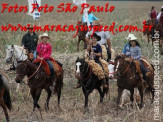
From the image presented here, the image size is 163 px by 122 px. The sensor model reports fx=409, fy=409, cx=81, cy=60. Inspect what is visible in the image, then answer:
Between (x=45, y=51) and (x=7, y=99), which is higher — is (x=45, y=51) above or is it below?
above

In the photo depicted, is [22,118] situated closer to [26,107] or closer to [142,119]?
[26,107]

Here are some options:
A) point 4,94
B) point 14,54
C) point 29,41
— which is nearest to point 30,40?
point 29,41

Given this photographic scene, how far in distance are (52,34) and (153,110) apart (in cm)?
1739

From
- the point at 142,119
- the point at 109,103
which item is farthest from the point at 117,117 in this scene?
the point at 109,103

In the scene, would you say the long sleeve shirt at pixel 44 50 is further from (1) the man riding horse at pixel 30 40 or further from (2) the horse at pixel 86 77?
(1) the man riding horse at pixel 30 40

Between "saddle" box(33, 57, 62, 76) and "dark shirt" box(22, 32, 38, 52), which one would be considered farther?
"dark shirt" box(22, 32, 38, 52)

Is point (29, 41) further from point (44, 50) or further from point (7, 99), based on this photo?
point (7, 99)

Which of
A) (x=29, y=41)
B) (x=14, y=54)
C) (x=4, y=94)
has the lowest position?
A: (x=4, y=94)

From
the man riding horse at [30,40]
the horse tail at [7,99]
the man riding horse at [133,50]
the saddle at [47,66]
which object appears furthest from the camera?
the man riding horse at [30,40]

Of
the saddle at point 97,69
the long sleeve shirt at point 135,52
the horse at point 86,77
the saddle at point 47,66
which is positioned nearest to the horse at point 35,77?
the saddle at point 47,66

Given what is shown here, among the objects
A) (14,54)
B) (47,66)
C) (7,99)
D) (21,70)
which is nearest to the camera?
(21,70)

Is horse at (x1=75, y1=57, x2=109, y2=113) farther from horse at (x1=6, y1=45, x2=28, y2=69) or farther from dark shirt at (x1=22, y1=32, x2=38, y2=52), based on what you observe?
dark shirt at (x1=22, y1=32, x2=38, y2=52)

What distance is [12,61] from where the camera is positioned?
13.0m

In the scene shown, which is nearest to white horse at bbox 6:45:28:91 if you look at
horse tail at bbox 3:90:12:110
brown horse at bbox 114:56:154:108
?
horse tail at bbox 3:90:12:110
